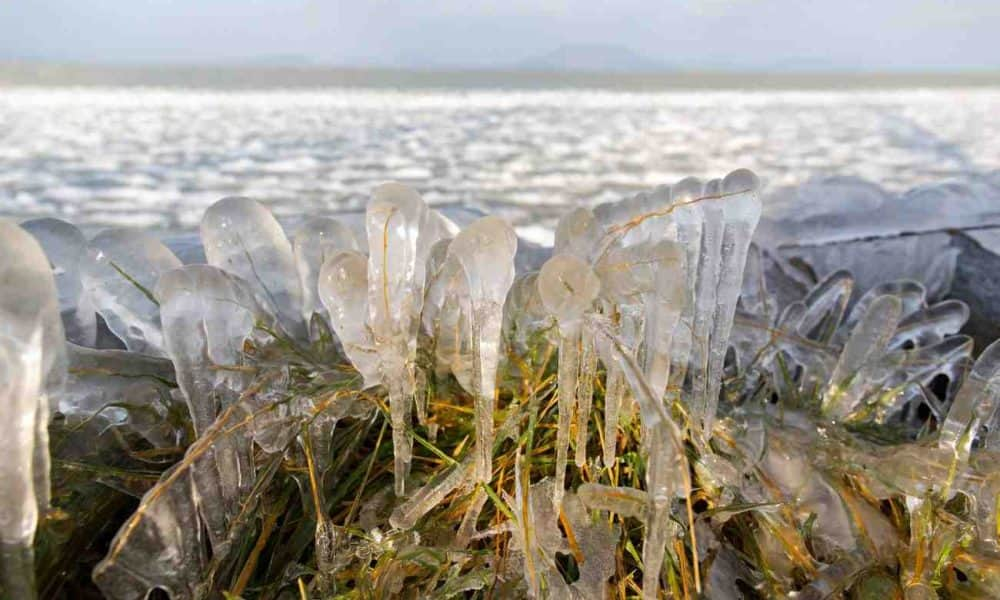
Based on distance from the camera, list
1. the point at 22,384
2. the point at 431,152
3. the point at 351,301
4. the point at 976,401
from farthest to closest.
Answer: the point at 431,152
the point at 976,401
the point at 351,301
the point at 22,384

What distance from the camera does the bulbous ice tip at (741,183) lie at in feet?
2.89

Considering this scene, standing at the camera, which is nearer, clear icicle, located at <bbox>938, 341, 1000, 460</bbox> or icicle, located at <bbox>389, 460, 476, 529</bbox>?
icicle, located at <bbox>389, 460, 476, 529</bbox>

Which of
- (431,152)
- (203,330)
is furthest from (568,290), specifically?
(431,152)

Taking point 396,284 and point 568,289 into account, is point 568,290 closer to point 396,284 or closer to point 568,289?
point 568,289

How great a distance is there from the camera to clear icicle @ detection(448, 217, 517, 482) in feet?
2.43

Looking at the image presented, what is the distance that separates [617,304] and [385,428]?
15.5 inches

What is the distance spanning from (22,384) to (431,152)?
21.9 ft

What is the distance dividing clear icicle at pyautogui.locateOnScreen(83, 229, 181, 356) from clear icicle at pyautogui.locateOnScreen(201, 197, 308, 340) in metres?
0.08

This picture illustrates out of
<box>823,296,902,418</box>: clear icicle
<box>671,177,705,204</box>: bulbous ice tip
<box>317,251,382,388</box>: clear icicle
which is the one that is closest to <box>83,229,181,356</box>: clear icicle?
<box>317,251,382,388</box>: clear icicle

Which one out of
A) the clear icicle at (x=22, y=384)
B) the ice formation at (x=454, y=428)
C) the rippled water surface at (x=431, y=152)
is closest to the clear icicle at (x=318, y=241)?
the ice formation at (x=454, y=428)

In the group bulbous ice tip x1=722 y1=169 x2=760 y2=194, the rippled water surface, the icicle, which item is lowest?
the rippled water surface

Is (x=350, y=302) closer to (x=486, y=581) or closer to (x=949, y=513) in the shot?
(x=486, y=581)

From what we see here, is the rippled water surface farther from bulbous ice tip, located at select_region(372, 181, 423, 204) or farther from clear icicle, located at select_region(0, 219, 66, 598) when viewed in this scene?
clear icicle, located at select_region(0, 219, 66, 598)

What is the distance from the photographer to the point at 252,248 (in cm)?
110
